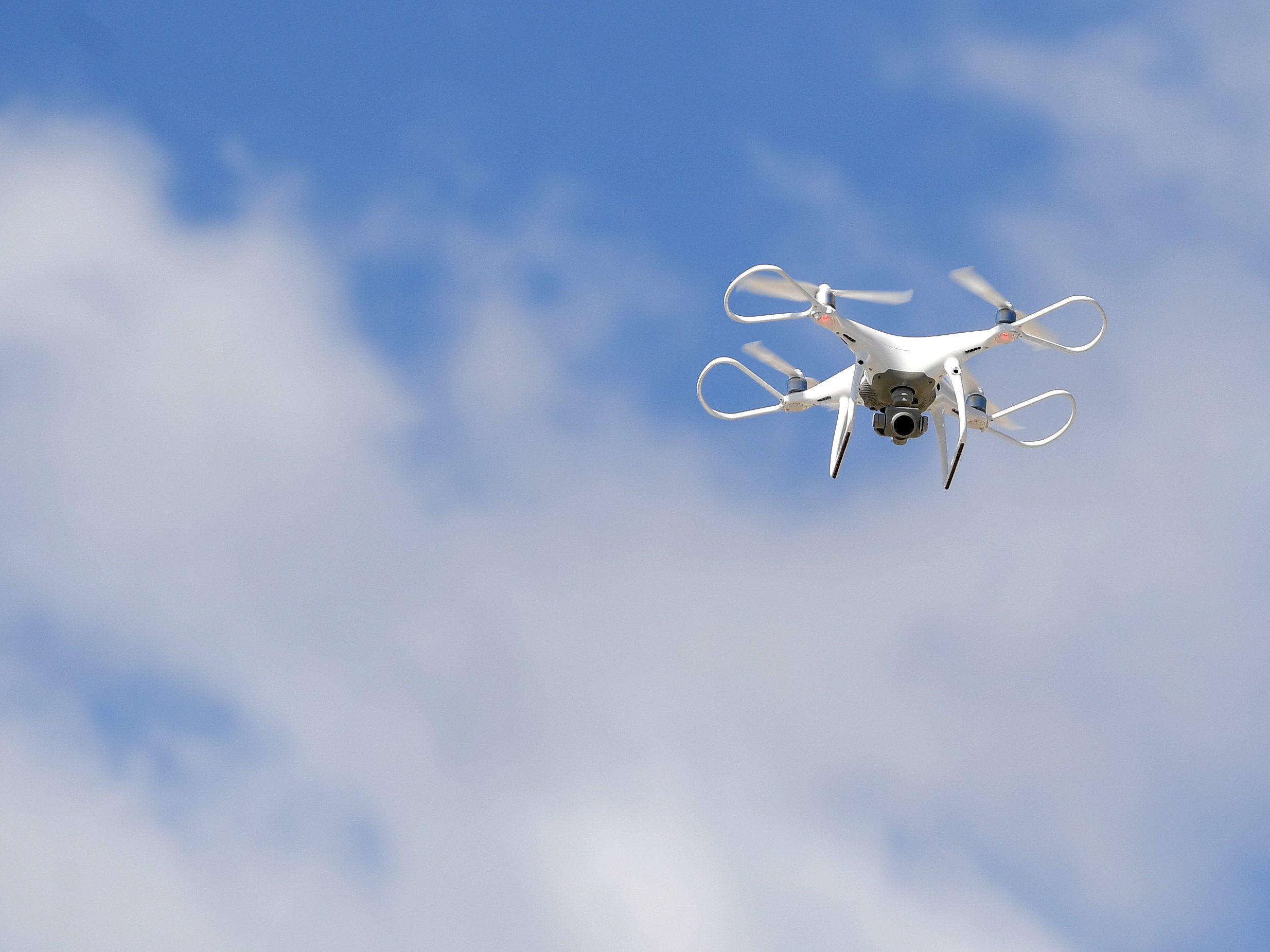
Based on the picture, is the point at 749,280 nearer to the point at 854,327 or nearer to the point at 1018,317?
the point at 854,327

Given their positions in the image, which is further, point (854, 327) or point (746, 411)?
point (746, 411)

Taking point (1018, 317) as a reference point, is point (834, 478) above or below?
below

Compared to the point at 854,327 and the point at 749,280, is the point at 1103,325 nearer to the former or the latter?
the point at 854,327

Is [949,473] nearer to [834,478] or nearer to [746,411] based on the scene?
[834,478]

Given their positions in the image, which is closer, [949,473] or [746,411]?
[949,473]

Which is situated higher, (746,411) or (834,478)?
(746,411)

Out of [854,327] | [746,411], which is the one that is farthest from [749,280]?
[746,411]
